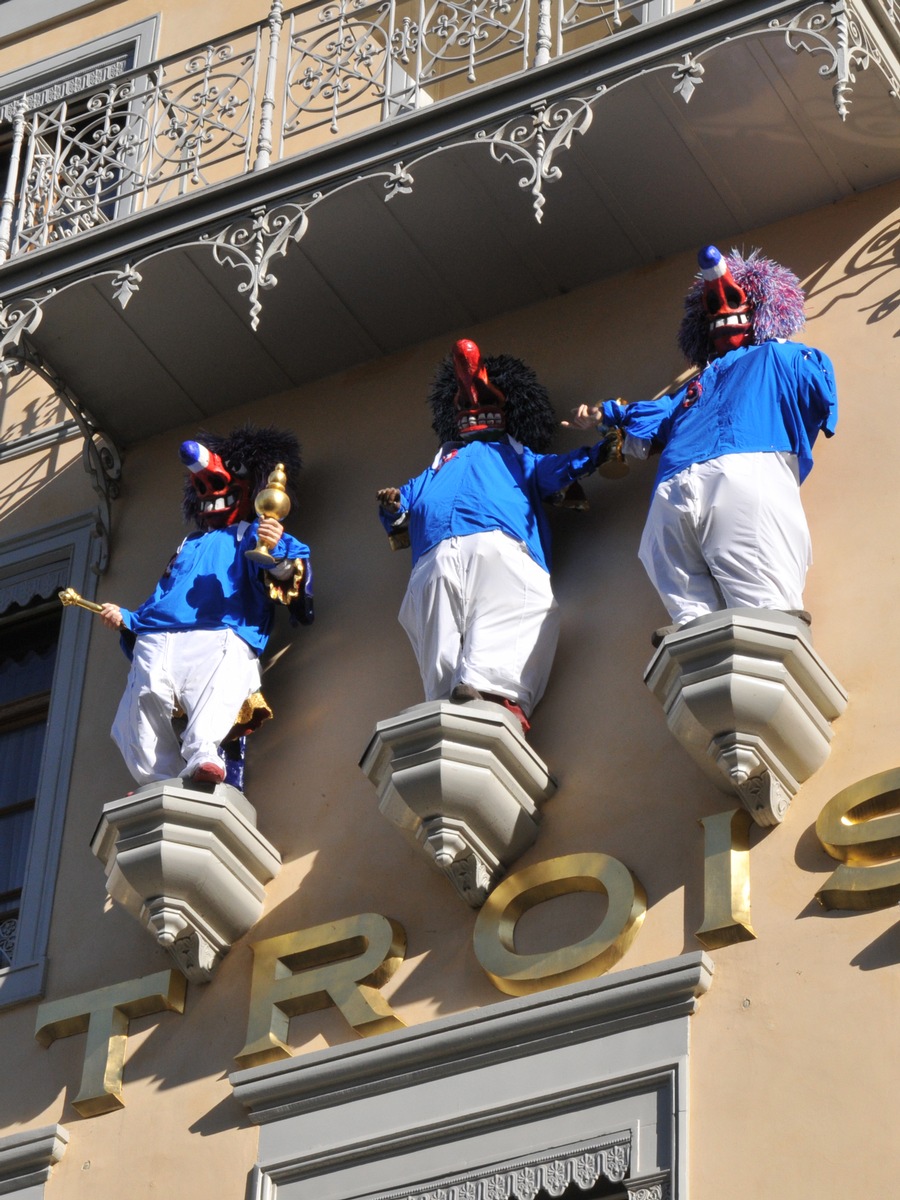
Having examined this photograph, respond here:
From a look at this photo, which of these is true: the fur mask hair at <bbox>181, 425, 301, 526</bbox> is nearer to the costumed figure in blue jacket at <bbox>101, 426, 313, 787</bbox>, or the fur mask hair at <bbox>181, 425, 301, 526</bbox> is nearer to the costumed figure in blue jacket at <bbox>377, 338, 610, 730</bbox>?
the costumed figure in blue jacket at <bbox>101, 426, 313, 787</bbox>

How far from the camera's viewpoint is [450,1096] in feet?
28.8

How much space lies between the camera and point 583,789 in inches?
371

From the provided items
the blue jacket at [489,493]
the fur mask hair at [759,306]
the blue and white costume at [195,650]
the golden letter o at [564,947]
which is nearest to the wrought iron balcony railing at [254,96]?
the fur mask hair at [759,306]

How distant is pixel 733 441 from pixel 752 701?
1201mm

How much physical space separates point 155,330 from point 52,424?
47.9 inches

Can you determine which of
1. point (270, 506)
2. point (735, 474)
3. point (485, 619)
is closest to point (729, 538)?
point (735, 474)

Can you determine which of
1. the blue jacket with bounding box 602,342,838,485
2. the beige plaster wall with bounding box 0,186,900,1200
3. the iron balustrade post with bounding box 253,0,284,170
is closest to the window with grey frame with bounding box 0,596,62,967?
the beige plaster wall with bounding box 0,186,900,1200

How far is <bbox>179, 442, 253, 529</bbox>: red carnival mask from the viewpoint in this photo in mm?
10836

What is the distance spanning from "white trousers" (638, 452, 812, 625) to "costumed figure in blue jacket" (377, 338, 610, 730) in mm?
540

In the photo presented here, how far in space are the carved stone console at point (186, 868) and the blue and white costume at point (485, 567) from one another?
96 centimetres

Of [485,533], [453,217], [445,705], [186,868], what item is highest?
[453,217]

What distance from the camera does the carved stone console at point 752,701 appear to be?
8781mm

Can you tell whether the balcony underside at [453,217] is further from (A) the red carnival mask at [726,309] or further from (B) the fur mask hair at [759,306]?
(A) the red carnival mask at [726,309]

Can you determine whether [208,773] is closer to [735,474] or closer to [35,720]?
[35,720]
